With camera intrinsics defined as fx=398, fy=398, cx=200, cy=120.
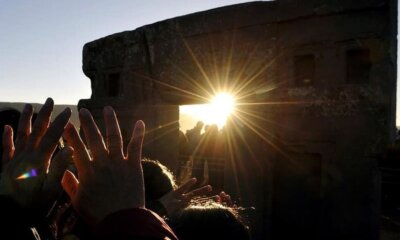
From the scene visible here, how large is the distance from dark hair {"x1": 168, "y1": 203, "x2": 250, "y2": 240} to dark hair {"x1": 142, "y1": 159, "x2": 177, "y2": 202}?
3.78 ft

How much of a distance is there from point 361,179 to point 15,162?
19.3 ft

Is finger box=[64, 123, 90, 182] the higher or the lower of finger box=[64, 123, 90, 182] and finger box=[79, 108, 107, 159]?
the lower

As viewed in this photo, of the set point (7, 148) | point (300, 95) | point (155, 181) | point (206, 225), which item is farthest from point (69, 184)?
point (300, 95)

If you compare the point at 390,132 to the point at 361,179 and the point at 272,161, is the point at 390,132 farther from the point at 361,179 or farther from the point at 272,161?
the point at 272,161

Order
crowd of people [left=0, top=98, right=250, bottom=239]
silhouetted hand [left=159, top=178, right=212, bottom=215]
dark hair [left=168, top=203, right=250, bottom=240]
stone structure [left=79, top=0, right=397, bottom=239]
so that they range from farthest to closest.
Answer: stone structure [left=79, top=0, right=397, bottom=239], silhouetted hand [left=159, top=178, right=212, bottom=215], dark hair [left=168, top=203, right=250, bottom=240], crowd of people [left=0, top=98, right=250, bottom=239]

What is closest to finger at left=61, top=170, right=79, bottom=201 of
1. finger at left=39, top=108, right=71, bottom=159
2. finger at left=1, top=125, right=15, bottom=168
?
finger at left=39, top=108, right=71, bottom=159

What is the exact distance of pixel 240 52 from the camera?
747 centimetres

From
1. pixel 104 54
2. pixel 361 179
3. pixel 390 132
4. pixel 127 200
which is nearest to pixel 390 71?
pixel 390 132

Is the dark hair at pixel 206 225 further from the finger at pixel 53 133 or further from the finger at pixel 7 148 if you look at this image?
the finger at pixel 7 148

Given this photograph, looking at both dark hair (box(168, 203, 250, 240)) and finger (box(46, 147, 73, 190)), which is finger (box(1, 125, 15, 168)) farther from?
Result: dark hair (box(168, 203, 250, 240))

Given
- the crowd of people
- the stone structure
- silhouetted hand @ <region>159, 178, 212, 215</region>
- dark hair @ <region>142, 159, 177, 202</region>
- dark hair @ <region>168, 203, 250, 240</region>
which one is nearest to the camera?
the crowd of people

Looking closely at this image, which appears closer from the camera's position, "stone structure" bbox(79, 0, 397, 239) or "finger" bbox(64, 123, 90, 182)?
"finger" bbox(64, 123, 90, 182)

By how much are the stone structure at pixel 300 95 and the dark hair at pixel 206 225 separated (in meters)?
5.36

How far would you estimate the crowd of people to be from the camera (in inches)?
42.1
